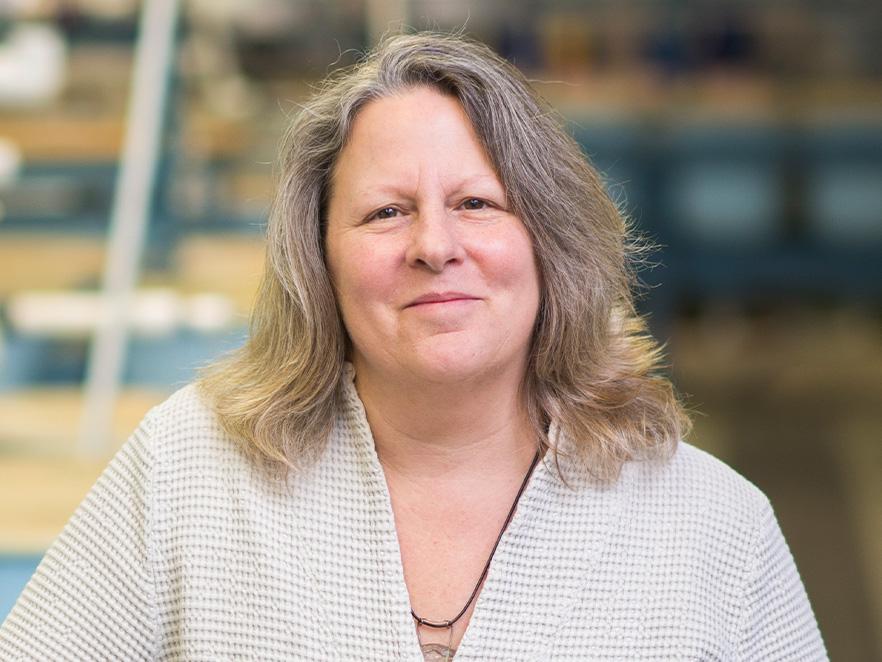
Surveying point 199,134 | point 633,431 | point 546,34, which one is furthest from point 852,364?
point 633,431

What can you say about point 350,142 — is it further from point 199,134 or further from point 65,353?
point 199,134

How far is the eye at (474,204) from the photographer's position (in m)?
1.53

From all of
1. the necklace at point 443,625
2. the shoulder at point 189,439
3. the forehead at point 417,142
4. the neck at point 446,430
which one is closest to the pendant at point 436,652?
the necklace at point 443,625

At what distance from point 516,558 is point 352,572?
7.3 inches

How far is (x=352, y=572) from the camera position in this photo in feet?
4.99

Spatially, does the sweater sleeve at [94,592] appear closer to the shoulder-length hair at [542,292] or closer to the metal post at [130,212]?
the shoulder-length hair at [542,292]

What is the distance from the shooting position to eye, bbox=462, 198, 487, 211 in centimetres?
153

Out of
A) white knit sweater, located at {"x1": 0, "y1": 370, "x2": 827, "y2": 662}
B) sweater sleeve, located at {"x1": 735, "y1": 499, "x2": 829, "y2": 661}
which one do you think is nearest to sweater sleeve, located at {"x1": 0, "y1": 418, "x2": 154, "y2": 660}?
white knit sweater, located at {"x1": 0, "y1": 370, "x2": 827, "y2": 662}

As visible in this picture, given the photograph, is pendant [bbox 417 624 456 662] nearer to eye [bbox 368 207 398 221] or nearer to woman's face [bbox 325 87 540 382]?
woman's face [bbox 325 87 540 382]

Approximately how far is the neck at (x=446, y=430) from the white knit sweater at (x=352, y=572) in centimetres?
3

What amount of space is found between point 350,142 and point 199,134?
2178 millimetres

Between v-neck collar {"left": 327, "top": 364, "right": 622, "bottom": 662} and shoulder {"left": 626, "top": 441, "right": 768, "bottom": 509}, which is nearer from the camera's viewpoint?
v-neck collar {"left": 327, "top": 364, "right": 622, "bottom": 662}

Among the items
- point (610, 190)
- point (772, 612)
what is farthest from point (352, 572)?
point (610, 190)

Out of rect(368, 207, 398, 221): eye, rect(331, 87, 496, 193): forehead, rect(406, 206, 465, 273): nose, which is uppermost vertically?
rect(331, 87, 496, 193): forehead
